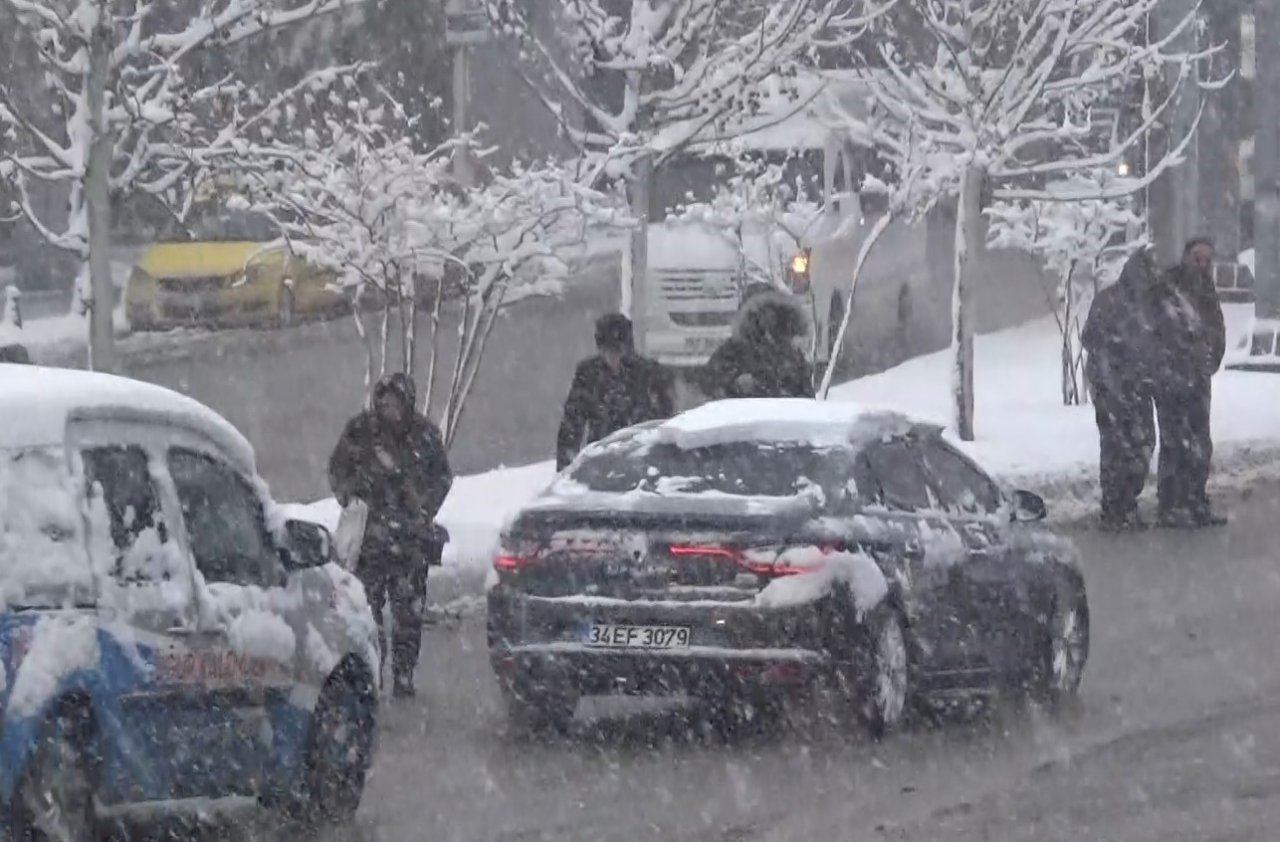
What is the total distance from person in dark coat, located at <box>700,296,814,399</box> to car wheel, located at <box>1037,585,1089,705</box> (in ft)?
10.0

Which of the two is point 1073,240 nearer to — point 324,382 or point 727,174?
point 727,174

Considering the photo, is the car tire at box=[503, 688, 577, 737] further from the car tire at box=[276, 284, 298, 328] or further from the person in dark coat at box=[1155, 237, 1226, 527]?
the car tire at box=[276, 284, 298, 328]

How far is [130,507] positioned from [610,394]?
6.93 metres

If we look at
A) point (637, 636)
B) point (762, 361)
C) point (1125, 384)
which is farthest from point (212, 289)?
point (637, 636)

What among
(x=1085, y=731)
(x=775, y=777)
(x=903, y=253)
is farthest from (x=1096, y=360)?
(x=903, y=253)

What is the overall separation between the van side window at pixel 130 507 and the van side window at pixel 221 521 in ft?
0.78

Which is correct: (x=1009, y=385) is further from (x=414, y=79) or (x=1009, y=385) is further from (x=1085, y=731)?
(x=1085, y=731)

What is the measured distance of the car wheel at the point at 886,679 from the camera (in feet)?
35.3

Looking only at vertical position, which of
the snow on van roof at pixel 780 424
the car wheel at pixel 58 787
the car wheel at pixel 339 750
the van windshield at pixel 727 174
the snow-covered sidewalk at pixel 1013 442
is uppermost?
the van windshield at pixel 727 174

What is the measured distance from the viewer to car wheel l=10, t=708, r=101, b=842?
734 cm

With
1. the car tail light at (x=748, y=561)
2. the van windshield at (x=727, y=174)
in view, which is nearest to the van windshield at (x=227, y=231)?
the van windshield at (x=727, y=174)

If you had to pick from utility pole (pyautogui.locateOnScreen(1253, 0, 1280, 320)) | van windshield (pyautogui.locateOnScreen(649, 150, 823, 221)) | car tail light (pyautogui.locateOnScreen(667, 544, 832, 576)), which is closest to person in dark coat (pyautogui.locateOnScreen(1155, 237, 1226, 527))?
van windshield (pyautogui.locateOnScreen(649, 150, 823, 221))

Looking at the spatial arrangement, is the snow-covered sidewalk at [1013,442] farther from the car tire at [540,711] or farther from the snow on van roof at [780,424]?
the car tire at [540,711]

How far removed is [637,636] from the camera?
419 inches
